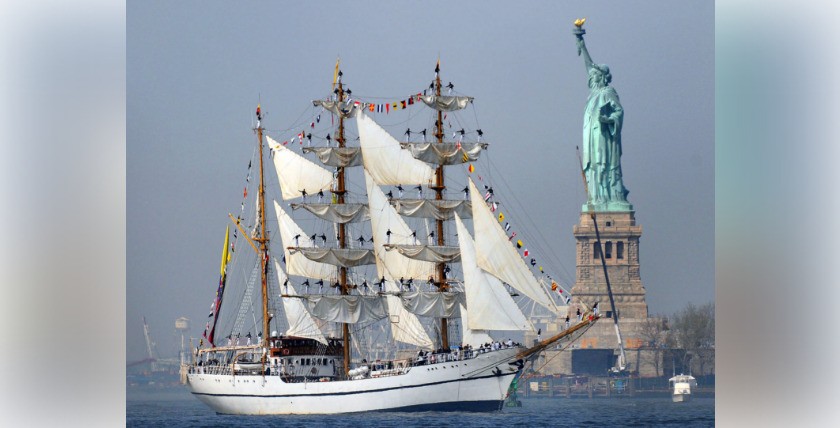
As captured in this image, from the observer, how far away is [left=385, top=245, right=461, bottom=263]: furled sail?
44188mm

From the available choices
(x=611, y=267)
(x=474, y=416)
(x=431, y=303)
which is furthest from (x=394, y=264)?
(x=611, y=267)

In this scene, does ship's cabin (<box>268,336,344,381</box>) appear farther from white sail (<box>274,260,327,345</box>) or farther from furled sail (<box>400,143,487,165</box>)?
furled sail (<box>400,143,487,165</box>)

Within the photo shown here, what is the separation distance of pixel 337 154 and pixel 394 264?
2.89 meters

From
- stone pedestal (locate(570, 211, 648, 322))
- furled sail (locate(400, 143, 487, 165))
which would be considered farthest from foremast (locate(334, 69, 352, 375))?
stone pedestal (locate(570, 211, 648, 322))

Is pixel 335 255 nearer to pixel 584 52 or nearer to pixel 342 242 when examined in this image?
pixel 342 242

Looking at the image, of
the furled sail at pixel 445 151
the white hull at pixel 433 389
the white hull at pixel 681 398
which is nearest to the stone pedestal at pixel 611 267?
the white hull at pixel 681 398

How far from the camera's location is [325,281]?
1817 inches

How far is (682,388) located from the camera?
48.2m

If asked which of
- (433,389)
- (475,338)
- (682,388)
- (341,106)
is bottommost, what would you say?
(682,388)

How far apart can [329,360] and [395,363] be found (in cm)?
212

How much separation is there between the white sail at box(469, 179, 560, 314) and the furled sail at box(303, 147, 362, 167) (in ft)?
10.1

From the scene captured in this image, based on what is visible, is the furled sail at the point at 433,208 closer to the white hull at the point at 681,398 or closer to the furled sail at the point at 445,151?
the furled sail at the point at 445,151
